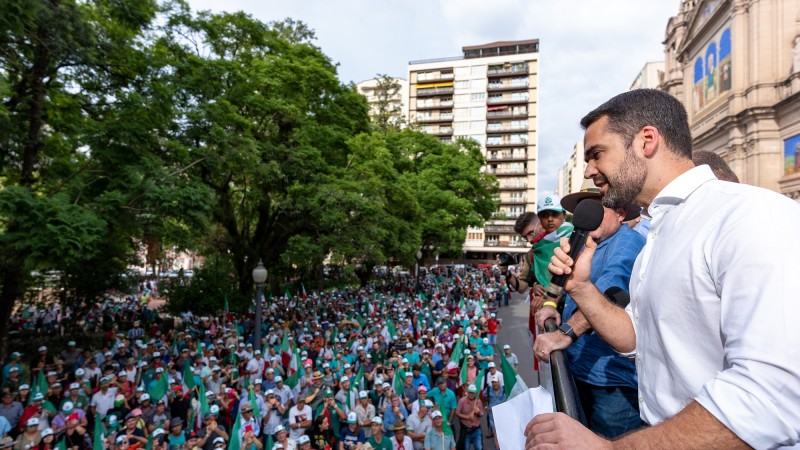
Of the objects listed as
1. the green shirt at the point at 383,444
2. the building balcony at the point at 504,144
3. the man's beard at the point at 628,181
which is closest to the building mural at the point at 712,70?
the building balcony at the point at 504,144

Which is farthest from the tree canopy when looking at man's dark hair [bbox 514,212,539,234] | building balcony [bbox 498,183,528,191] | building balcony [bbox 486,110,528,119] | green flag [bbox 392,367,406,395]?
building balcony [bbox 486,110,528,119]

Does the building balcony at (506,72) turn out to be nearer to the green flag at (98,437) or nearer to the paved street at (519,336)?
the paved street at (519,336)

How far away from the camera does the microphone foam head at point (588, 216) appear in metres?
1.86

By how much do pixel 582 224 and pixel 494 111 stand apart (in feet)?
226

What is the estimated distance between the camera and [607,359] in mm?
2172

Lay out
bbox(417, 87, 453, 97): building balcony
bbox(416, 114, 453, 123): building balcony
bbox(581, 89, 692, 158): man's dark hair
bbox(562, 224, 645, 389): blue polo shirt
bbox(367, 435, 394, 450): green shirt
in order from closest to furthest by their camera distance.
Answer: bbox(581, 89, 692, 158): man's dark hair → bbox(562, 224, 645, 389): blue polo shirt → bbox(367, 435, 394, 450): green shirt → bbox(417, 87, 453, 97): building balcony → bbox(416, 114, 453, 123): building balcony

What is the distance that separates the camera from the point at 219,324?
55.5 ft

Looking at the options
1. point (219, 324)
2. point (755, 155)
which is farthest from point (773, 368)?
point (755, 155)

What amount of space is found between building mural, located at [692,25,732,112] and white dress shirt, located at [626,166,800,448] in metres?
39.3

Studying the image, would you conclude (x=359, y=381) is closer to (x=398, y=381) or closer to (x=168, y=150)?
(x=398, y=381)

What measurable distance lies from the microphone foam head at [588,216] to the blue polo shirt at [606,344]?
40 cm

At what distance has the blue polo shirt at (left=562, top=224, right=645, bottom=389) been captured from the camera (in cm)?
213

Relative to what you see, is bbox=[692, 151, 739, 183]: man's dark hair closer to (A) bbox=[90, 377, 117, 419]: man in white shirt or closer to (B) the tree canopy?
(B) the tree canopy

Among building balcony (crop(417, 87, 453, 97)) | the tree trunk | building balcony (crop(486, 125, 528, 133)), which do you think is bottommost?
the tree trunk
